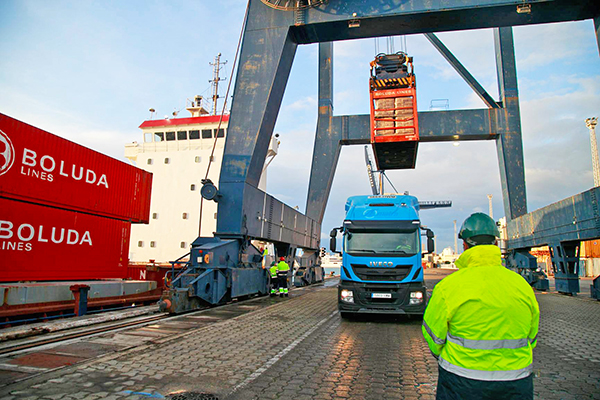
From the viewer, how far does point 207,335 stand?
268 inches

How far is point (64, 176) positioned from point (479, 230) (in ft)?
33.5

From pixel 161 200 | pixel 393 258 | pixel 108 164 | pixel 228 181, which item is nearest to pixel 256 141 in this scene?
pixel 228 181

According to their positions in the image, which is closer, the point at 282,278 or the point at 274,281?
the point at 282,278

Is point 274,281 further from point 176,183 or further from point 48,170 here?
point 176,183

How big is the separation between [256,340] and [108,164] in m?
7.63

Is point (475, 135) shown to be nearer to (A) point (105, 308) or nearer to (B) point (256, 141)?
(B) point (256, 141)

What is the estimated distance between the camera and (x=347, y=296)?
8.65 m

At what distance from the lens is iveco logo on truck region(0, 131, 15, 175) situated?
320 inches

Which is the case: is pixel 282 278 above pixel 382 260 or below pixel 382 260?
below

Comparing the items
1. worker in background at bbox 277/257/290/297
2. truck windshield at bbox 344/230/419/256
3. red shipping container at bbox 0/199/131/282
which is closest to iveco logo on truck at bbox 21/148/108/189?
red shipping container at bbox 0/199/131/282

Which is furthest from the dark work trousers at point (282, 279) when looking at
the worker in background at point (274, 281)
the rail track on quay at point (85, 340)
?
the rail track on quay at point (85, 340)

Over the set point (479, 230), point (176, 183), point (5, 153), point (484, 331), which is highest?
point (176, 183)

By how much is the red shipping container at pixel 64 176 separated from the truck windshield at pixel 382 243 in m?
6.98

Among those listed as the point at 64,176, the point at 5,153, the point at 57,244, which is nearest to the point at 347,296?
the point at 57,244
